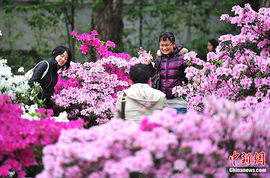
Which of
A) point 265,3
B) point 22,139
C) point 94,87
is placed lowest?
point 94,87

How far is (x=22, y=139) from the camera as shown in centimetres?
276

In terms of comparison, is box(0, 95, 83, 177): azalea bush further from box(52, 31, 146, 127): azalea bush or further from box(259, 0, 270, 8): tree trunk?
box(259, 0, 270, 8): tree trunk

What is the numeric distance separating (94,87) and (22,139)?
105 inches

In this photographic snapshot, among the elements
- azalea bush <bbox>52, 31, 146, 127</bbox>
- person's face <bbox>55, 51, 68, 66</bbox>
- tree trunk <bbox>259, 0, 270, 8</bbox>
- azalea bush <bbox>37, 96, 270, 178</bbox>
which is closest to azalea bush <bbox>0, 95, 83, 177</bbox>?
azalea bush <bbox>37, 96, 270, 178</bbox>

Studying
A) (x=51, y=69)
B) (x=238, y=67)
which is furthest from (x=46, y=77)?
(x=238, y=67)

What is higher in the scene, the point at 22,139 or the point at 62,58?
the point at 62,58

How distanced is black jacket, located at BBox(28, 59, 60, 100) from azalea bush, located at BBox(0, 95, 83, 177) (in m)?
1.72

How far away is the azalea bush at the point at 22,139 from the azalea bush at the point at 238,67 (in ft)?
5.85

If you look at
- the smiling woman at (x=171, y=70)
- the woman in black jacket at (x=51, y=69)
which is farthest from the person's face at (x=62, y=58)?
the smiling woman at (x=171, y=70)

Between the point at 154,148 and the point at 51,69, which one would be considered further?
the point at 51,69

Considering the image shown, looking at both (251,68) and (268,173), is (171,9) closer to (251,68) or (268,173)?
(251,68)

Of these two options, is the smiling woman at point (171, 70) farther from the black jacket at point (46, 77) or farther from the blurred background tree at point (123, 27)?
the blurred background tree at point (123, 27)

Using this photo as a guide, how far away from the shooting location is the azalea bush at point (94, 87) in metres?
5.32

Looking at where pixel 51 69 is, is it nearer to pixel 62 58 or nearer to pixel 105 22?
pixel 62 58
